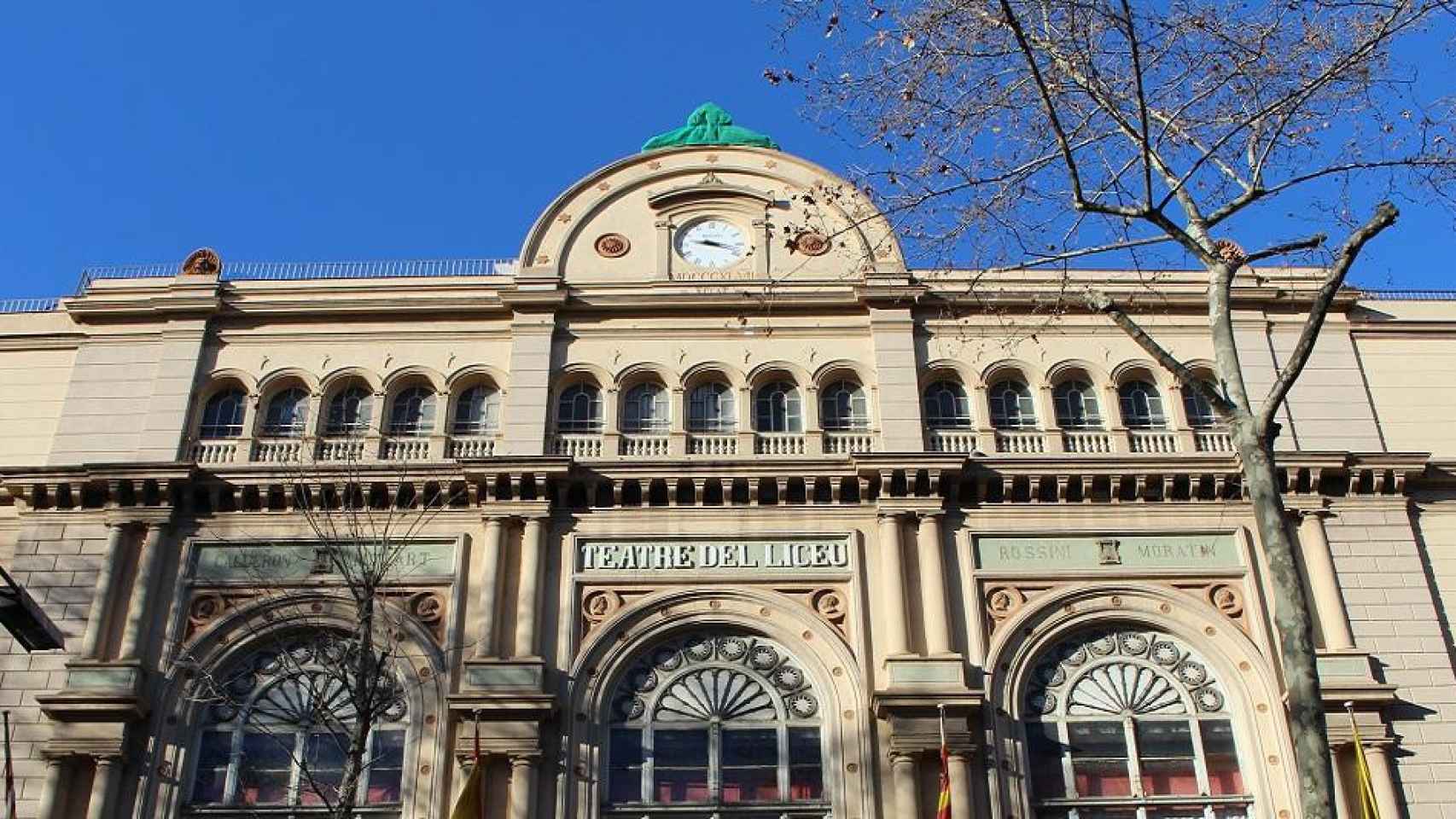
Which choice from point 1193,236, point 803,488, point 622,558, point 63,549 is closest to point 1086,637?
point 803,488

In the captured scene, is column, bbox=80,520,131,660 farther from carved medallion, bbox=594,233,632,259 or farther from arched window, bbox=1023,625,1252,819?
arched window, bbox=1023,625,1252,819

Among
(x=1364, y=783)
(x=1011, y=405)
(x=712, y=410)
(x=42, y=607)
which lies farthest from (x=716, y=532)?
(x=42, y=607)

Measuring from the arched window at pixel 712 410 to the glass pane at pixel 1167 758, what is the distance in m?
9.13

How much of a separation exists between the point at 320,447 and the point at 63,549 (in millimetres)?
4701

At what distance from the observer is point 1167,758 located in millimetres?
22750

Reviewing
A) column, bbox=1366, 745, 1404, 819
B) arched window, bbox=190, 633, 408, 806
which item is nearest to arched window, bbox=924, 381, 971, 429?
column, bbox=1366, 745, 1404, 819

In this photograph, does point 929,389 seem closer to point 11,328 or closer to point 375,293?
point 375,293

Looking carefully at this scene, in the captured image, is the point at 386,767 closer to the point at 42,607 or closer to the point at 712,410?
the point at 42,607

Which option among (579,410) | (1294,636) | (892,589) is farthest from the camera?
(579,410)

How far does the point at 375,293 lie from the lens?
28.1 m

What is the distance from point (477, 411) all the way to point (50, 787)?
9.67 meters

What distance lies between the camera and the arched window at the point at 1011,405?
87.4ft

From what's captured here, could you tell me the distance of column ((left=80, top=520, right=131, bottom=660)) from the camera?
23297 mm

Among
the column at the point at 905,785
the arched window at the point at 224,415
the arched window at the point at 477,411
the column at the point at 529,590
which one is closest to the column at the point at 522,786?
the column at the point at 529,590
